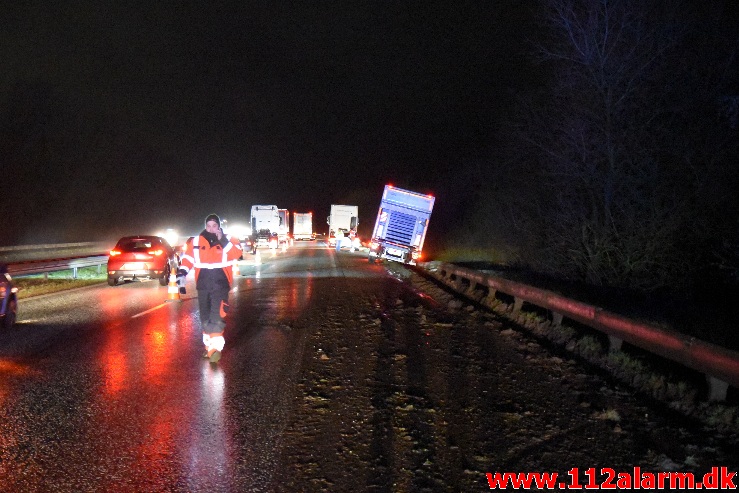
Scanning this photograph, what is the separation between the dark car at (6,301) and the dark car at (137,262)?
6743 mm

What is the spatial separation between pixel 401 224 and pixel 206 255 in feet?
57.5

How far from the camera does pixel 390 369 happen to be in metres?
7.61

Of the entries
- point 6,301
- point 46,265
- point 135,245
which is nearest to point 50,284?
point 46,265

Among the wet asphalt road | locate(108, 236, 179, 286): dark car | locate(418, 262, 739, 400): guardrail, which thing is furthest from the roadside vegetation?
locate(418, 262, 739, 400): guardrail

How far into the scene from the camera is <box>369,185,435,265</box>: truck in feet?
80.0

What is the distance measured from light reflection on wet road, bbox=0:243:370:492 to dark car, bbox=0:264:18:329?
0.26 meters

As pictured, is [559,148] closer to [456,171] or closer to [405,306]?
[405,306]

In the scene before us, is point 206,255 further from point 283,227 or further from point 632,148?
point 283,227

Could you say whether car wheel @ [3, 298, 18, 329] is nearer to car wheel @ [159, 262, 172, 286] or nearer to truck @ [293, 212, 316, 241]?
car wheel @ [159, 262, 172, 286]

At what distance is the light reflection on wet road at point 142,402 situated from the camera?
14.6ft

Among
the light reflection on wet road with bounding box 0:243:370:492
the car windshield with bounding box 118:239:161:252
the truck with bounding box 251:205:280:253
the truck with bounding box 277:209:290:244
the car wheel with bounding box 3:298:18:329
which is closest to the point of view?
the light reflection on wet road with bounding box 0:243:370:492

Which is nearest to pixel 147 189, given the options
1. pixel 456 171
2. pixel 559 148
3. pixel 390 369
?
pixel 456 171

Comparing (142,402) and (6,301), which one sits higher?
(6,301)

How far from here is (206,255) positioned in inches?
310
